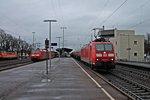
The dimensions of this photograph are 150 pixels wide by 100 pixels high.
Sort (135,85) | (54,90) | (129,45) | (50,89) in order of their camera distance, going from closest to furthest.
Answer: (54,90) < (50,89) < (135,85) < (129,45)

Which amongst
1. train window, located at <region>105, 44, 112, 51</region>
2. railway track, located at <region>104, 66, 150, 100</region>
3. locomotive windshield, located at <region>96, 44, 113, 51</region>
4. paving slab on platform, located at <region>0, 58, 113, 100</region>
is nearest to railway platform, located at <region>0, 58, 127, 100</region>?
paving slab on platform, located at <region>0, 58, 113, 100</region>

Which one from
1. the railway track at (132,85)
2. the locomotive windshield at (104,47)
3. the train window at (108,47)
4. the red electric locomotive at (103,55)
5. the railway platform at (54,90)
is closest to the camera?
the railway platform at (54,90)

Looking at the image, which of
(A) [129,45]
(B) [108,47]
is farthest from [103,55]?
(A) [129,45]

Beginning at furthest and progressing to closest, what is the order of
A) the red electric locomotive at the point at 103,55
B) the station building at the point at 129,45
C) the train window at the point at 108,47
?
the station building at the point at 129,45, the train window at the point at 108,47, the red electric locomotive at the point at 103,55

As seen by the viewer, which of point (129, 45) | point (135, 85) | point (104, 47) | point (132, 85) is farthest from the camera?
point (129, 45)

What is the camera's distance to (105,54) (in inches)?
1271

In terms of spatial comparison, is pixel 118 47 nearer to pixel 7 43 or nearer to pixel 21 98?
pixel 7 43

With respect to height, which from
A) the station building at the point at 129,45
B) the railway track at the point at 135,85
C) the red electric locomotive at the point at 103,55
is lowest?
the railway track at the point at 135,85

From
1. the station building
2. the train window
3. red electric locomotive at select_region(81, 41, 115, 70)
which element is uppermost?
the station building

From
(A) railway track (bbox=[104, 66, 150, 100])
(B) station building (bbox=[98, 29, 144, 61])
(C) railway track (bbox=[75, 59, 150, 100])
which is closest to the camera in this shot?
(C) railway track (bbox=[75, 59, 150, 100])

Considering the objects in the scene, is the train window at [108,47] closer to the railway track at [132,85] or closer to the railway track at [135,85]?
the railway track at [132,85]

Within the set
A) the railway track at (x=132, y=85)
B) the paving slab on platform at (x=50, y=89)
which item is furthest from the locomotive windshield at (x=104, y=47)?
the paving slab on platform at (x=50, y=89)

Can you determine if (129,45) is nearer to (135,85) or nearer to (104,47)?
(104,47)

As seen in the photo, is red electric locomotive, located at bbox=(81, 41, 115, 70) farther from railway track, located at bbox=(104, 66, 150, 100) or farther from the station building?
the station building
